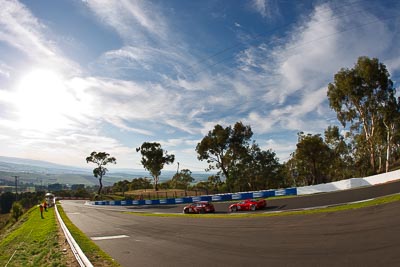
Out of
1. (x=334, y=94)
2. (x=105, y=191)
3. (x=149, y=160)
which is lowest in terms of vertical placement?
(x=105, y=191)

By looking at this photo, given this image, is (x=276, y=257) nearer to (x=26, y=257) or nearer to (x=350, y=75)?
(x=26, y=257)

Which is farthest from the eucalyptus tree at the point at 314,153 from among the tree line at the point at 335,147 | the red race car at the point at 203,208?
the red race car at the point at 203,208

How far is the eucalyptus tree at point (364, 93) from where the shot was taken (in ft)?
151

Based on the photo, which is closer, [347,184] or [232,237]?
[232,237]

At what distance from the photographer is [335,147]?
68125 millimetres

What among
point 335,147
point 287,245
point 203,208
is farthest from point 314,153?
point 287,245

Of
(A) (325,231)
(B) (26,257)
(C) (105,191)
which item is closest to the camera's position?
(A) (325,231)

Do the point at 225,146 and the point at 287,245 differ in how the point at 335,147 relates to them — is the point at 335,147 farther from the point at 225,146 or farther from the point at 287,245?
the point at 287,245

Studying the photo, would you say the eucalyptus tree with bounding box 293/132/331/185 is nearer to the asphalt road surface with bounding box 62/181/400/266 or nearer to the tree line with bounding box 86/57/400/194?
the tree line with bounding box 86/57/400/194

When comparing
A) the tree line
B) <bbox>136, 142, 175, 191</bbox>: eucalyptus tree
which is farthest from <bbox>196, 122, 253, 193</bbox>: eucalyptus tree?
<bbox>136, 142, 175, 191</bbox>: eucalyptus tree

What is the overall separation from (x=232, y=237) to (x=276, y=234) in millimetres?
2116

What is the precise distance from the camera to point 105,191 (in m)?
111

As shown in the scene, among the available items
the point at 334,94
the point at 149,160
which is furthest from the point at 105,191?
the point at 334,94

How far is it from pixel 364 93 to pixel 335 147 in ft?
76.6
